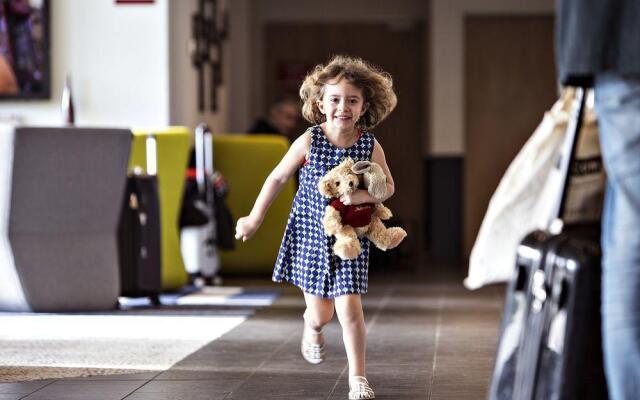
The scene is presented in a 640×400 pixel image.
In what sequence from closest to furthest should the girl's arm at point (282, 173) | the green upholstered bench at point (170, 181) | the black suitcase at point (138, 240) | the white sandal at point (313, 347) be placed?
the girl's arm at point (282, 173) < the white sandal at point (313, 347) < the black suitcase at point (138, 240) < the green upholstered bench at point (170, 181)

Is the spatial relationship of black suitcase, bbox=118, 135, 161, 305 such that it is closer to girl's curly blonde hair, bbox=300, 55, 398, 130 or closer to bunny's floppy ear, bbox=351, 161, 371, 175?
girl's curly blonde hair, bbox=300, 55, 398, 130

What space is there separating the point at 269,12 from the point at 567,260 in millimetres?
9198

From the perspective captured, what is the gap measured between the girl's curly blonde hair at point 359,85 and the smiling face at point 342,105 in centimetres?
2

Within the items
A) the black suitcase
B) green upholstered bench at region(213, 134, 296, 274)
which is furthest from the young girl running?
green upholstered bench at region(213, 134, 296, 274)

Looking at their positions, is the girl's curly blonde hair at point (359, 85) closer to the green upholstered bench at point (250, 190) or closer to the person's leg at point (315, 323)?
the person's leg at point (315, 323)

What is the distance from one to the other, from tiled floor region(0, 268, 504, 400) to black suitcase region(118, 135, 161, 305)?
61cm

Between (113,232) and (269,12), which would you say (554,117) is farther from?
(269,12)

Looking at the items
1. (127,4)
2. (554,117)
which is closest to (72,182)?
(127,4)

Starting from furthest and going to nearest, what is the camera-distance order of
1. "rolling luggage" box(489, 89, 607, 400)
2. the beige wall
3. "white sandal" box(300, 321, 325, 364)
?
the beige wall, "white sandal" box(300, 321, 325, 364), "rolling luggage" box(489, 89, 607, 400)

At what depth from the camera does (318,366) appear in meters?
4.04

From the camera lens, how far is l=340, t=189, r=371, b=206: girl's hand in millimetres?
3404

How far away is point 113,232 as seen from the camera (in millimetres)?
5754

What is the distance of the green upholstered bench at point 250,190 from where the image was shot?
8.02 meters

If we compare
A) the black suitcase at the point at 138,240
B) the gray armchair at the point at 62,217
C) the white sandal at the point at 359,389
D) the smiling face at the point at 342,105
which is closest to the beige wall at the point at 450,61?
the black suitcase at the point at 138,240
